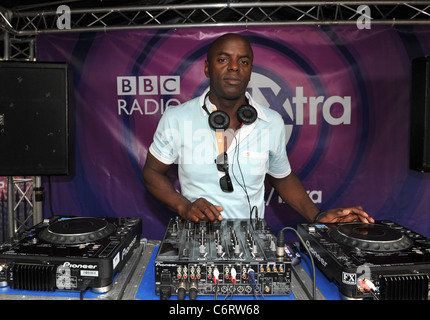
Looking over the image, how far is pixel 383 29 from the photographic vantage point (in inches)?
147

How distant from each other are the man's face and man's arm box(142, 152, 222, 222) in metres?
0.74

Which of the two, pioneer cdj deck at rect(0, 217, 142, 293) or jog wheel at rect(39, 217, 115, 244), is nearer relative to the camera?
pioneer cdj deck at rect(0, 217, 142, 293)

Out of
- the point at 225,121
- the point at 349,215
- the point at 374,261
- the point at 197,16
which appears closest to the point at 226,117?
the point at 225,121

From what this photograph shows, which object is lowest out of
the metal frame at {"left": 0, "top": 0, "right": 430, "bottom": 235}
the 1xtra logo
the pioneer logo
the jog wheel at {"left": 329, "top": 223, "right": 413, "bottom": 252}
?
the pioneer logo

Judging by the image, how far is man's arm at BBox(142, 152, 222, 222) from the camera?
1.97 m

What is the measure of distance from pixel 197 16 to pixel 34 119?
2128mm

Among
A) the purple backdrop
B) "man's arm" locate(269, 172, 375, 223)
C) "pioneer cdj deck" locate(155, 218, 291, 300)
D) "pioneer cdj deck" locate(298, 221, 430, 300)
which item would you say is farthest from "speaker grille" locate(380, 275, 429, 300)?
the purple backdrop

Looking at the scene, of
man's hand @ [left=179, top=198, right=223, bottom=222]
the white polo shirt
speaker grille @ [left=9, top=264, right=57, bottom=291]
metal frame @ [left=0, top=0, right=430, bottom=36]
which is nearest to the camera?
speaker grille @ [left=9, top=264, right=57, bottom=291]

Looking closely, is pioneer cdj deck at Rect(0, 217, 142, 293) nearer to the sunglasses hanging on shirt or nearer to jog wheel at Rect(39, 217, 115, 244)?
→ jog wheel at Rect(39, 217, 115, 244)

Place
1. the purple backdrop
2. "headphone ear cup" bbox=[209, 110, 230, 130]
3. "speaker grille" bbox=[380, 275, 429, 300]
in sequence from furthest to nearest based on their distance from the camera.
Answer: the purple backdrop → "headphone ear cup" bbox=[209, 110, 230, 130] → "speaker grille" bbox=[380, 275, 429, 300]

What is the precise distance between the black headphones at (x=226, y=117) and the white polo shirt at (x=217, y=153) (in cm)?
20

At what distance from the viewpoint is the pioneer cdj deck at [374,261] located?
54.1 inches

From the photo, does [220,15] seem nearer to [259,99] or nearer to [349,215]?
[259,99]

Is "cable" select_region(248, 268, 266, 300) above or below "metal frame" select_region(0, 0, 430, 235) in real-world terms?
below
